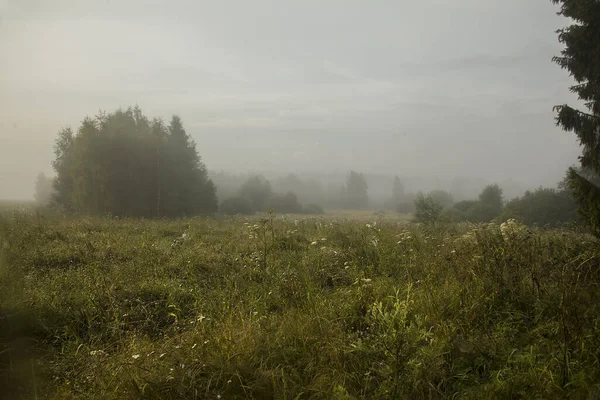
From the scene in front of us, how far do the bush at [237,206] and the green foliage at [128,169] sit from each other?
986cm

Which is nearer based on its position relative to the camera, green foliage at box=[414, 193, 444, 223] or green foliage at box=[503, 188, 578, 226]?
green foliage at box=[503, 188, 578, 226]

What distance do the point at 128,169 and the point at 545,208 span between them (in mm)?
36823

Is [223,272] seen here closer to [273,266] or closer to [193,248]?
[273,266]

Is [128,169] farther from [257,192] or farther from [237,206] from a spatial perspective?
[257,192]

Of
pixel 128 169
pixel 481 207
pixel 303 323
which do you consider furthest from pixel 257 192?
pixel 303 323

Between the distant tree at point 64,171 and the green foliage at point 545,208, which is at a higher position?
the distant tree at point 64,171

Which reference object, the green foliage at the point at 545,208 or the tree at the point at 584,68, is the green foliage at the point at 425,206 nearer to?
the green foliage at the point at 545,208

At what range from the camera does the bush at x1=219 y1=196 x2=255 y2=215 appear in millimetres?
41425

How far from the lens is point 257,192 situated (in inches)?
1984

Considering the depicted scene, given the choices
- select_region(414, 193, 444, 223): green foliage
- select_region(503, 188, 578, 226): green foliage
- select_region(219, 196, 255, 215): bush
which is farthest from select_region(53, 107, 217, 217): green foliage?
select_region(503, 188, 578, 226): green foliage

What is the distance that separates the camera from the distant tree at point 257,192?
47.8m

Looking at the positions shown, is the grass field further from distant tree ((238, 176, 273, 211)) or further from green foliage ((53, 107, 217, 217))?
distant tree ((238, 176, 273, 211))

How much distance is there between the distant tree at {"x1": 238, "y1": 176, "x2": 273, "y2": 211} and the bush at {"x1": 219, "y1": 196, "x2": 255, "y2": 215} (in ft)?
5.70

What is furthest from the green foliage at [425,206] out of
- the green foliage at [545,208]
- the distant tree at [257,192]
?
the distant tree at [257,192]
